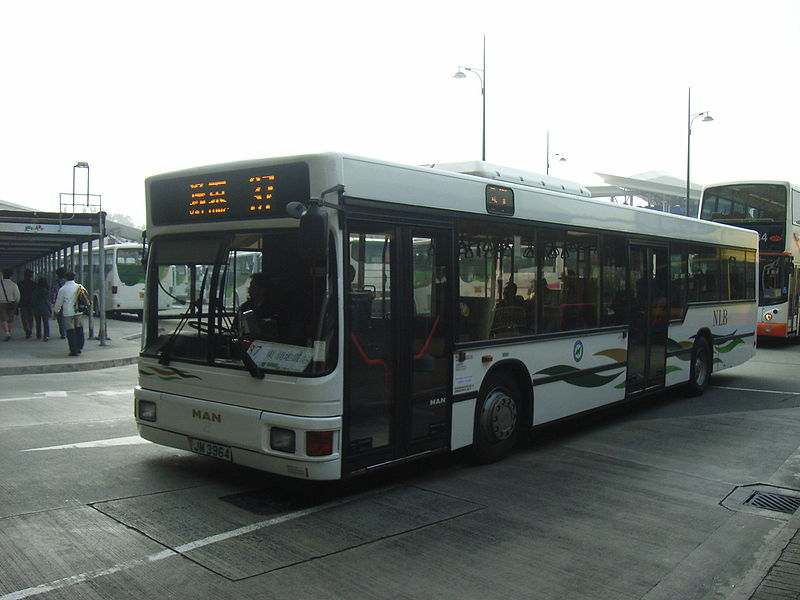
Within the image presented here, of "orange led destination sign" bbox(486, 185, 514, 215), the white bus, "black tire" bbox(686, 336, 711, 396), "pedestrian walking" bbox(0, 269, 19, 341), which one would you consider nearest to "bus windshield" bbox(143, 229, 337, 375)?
"orange led destination sign" bbox(486, 185, 514, 215)

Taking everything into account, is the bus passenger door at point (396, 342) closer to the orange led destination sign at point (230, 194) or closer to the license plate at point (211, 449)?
the orange led destination sign at point (230, 194)

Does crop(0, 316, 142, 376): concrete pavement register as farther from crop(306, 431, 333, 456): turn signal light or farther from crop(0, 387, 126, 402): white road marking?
crop(306, 431, 333, 456): turn signal light

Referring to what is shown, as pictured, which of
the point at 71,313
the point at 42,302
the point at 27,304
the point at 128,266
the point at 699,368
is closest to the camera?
the point at 699,368

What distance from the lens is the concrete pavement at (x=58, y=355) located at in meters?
15.8

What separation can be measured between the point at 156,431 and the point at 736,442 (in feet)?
22.2

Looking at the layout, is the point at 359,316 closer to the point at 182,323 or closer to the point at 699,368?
the point at 182,323

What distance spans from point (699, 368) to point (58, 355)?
14086mm

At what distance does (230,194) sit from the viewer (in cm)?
652

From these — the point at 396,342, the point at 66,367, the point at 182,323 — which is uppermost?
the point at 182,323

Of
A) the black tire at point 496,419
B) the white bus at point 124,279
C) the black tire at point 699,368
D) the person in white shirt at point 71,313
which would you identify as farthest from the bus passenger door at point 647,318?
the white bus at point 124,279

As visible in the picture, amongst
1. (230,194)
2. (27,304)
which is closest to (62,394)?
(230,194)

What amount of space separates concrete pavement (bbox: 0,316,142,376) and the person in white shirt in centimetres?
31

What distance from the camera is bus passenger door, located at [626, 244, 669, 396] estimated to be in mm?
10492

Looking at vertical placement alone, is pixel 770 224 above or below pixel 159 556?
above
